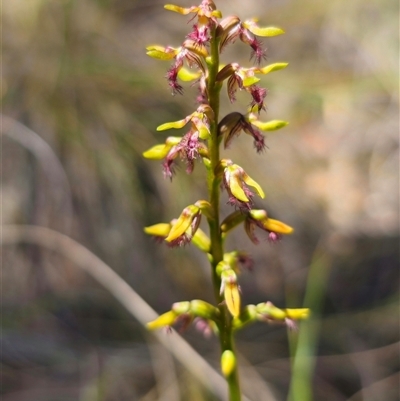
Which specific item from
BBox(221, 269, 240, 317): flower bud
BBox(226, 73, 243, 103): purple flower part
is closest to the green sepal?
BBox(221, 269, 240, 317): flower bud

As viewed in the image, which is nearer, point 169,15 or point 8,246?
point 8,246

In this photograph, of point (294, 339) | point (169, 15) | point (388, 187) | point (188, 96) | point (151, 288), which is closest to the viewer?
point (294, 339)

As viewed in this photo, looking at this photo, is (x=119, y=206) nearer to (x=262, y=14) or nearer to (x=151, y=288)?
(x=151, y=288)

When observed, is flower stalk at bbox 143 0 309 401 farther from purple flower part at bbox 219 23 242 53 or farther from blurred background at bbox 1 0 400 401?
blurred background at bbox 1 0 400 401

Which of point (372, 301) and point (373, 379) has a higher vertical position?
point (372, 301)

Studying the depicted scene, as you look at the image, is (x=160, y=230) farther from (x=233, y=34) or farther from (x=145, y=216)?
(x=145, y=216)

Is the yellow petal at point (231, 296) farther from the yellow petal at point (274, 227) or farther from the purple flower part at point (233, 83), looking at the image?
the purple flower part at point (233, 83)

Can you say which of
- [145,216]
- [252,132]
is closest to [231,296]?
[252,132]

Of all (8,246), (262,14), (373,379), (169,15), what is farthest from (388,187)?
(8,246)
